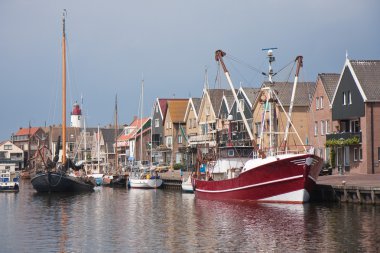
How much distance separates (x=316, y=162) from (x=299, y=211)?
5500 millimetres

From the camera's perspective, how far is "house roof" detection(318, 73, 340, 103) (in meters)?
82.7

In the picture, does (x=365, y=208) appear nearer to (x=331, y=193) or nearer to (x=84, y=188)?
(x=331, y=193)

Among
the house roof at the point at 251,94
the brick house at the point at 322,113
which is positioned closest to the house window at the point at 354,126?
the brick house at the point at 322,113

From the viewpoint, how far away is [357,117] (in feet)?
247

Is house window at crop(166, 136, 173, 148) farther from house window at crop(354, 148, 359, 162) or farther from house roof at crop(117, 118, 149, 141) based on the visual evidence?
house window at crop(354, 148, 359, 162)

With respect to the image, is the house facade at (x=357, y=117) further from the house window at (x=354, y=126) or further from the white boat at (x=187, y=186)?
the white boat at (x=187, y=186)

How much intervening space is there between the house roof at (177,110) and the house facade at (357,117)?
46870 millimetres

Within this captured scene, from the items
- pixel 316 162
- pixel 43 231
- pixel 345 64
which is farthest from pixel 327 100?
pixel 43 231

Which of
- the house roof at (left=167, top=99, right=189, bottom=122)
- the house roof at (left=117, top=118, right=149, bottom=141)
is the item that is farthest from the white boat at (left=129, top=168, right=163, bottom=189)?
the house roof at (left=117, top=118, right=149, bottom=141)

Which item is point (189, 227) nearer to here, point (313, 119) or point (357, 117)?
point (357, 117)

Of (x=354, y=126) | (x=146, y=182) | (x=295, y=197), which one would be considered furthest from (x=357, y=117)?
(x=146, y=182)

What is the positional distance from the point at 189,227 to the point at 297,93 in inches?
1991

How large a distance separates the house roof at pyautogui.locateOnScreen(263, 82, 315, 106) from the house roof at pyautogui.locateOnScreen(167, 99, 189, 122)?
107ft

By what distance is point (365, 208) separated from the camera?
52125 mm
